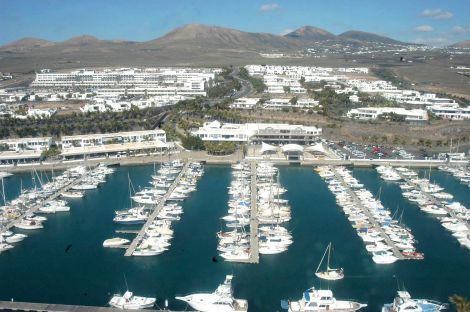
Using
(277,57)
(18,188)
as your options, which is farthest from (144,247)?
(277,57)

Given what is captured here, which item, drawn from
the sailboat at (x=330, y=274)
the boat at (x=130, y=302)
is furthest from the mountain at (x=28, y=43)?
the sailboat at (x=330, y=274)

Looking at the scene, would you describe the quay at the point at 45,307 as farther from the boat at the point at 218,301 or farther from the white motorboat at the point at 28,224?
the white motorboat at the point at 28,224

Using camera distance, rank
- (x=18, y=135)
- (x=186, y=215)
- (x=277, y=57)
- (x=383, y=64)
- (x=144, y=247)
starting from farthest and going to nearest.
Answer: (x=277, y=57) < (x=383, y=64) < (x=18, y=135) < (x=186, y=215) < (x=144, y=247)

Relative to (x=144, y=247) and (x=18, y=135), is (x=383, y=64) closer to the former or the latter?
(x=18, y=135)

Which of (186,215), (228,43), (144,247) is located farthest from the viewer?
(228,43)

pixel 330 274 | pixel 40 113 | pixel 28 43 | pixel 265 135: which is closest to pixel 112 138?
pixel 265 135

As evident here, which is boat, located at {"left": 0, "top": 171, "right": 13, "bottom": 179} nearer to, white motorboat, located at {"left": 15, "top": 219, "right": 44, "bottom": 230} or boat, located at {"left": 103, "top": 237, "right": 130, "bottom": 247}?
white motorboat, located at {"left": 15, "top": 219, "right": 44, "bottom": 230}
